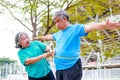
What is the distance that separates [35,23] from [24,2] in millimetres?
640

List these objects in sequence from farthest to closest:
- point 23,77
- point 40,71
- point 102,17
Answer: point 23,77 < point 102,17 < point 40,71

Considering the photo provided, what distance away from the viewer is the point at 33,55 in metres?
3.77

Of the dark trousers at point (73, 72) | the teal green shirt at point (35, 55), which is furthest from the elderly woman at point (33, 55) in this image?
the dark trousers at point (73, 72)

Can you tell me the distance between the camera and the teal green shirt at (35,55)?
3.77 meters

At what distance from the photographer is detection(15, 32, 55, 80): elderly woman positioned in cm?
374

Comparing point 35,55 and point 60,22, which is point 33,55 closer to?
point 35,55

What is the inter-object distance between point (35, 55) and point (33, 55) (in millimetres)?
25

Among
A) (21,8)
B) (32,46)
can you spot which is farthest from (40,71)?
(21,8)

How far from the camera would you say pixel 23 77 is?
37.1 feet

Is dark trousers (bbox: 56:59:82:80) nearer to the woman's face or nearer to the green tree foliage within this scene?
the woman's face

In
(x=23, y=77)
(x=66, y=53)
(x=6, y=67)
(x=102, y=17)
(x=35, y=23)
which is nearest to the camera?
(x=66, y=53)

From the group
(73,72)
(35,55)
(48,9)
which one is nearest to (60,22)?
(73,72)

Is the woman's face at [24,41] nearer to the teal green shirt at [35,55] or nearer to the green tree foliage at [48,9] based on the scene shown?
the teal green shirt at [35,55]

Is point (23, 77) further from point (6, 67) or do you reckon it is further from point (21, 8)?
point (21, 8)
